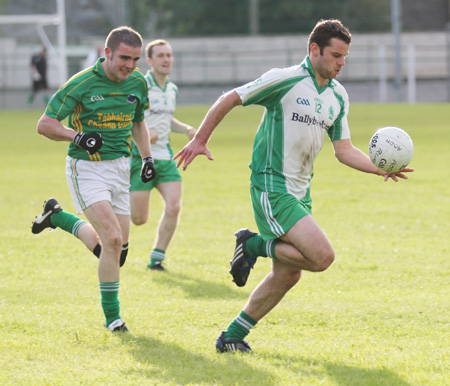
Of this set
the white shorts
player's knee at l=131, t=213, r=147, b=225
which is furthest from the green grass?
the white shorts

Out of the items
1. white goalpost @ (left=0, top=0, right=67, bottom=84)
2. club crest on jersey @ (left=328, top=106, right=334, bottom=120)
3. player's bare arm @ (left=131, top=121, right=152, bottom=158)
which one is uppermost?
white goalpost @ (left=0, top=0, right=67, bottom=84)

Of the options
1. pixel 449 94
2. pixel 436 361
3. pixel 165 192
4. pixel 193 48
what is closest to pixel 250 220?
pixel 165 192

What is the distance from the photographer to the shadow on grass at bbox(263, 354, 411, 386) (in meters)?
4.77

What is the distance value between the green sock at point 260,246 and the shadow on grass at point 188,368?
2.15 feet

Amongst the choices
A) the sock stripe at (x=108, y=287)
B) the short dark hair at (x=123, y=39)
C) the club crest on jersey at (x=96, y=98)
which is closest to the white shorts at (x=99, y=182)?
the club crest on jersey at (x=96, y=98)

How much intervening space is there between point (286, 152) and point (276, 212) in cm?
40

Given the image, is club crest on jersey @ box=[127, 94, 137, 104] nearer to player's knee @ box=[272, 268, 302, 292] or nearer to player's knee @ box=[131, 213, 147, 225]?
player's knee @ box=[272, 268, 302, 292]

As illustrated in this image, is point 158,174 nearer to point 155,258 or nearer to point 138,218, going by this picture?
point 138,218

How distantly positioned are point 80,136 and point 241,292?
2244mm

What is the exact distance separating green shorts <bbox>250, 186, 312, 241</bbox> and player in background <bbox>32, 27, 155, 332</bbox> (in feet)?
3.84

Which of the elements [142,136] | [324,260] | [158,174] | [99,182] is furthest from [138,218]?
[324,260]

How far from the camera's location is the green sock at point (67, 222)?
6810 millimetres

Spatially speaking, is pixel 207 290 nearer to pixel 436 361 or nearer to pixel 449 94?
pixel 436 361

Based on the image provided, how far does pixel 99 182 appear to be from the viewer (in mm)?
6125
